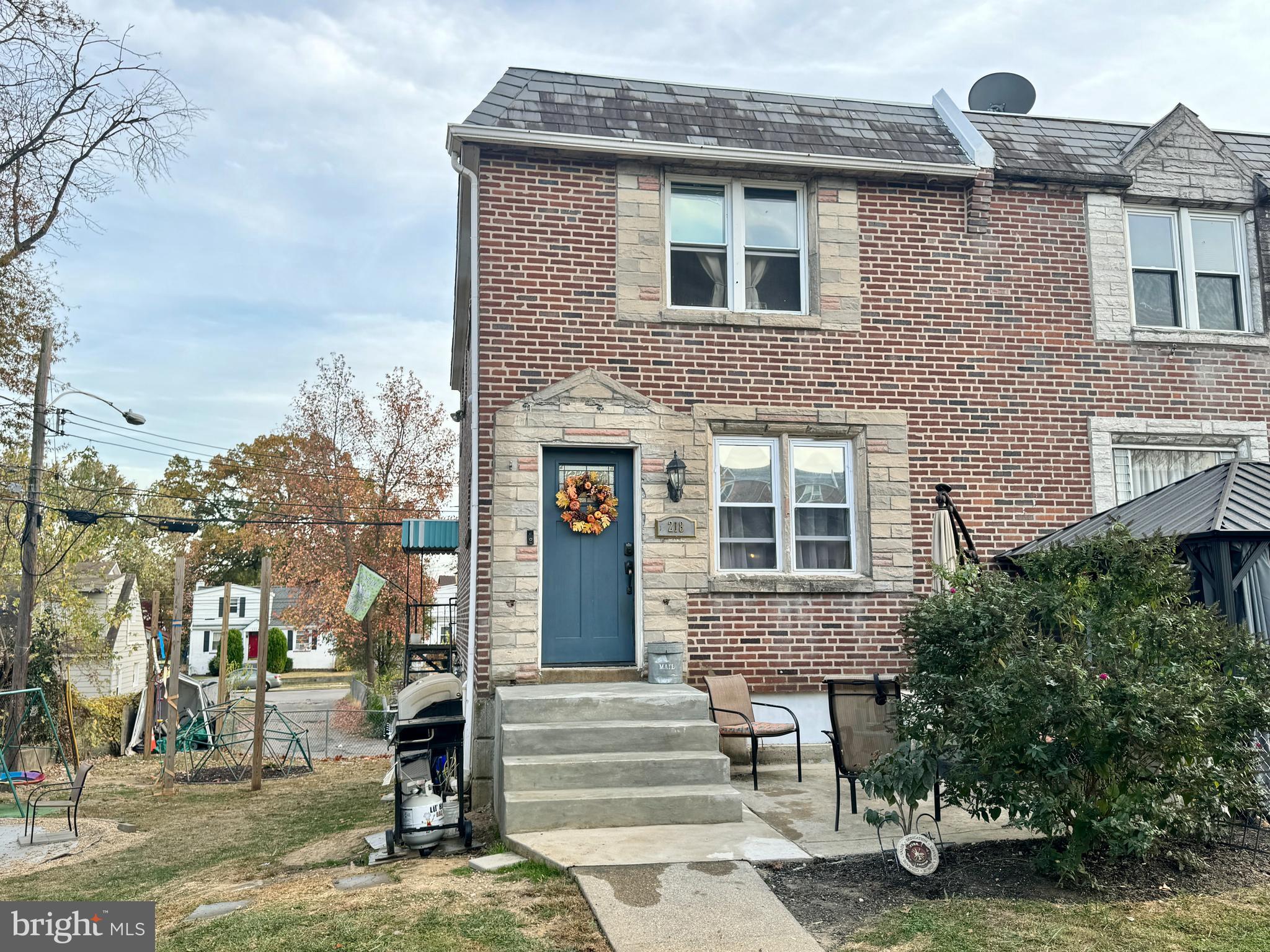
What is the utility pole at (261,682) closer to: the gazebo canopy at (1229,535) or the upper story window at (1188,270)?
the gazebo canopy at (1229,535)

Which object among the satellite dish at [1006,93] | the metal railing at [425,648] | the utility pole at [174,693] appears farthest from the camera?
the metal railing at [425,648]

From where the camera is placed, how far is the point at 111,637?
2266 cm

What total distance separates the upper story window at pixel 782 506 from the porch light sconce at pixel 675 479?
48 centimetres

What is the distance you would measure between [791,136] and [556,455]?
445 centimetres

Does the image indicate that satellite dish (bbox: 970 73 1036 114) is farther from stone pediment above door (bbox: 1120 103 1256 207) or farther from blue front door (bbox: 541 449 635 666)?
blue front door (bbox: 541 449 635 666)

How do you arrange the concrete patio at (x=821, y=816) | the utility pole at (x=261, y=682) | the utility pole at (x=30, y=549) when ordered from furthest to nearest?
the utility pole at (x=30, y=549) → the utility pole at (x=261, y=682) → the concrete patio at (x=821, y=816)

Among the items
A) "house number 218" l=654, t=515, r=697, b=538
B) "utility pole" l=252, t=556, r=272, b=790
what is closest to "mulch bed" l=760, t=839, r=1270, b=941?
"house number 218" l=654, t=515, r=697, b=538

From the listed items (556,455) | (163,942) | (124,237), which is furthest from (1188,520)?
(124,237)

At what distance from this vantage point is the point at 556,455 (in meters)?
9.16

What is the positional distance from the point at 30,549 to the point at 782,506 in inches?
507

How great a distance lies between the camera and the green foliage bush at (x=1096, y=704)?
4.73 metres

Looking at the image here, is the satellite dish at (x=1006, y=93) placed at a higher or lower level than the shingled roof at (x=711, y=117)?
higher

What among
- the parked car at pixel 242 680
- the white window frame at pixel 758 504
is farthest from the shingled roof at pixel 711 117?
the parked car at pixel 242 680

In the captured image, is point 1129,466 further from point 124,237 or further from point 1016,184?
point 124,237
